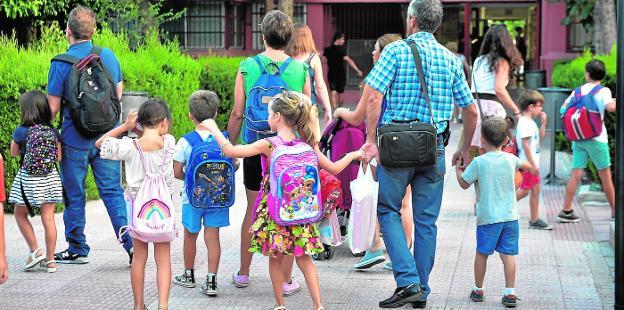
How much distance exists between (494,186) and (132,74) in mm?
5951

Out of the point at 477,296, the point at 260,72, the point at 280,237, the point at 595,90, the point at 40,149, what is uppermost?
the point at 260,72

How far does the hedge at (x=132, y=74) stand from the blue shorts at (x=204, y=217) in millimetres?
3375

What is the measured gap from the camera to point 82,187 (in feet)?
24.8

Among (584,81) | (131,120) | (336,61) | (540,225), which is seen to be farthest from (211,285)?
(336,61)

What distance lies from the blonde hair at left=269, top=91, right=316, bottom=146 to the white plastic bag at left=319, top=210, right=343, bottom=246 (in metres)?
0.67

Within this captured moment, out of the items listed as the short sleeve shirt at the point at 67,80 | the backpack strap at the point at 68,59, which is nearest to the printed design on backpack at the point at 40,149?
the short sleeve shirt at the point at 67,80

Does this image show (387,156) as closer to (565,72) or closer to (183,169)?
(183,169)

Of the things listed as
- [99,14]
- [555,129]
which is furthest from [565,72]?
[99,14]

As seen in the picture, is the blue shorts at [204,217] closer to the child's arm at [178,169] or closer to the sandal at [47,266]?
the child's arm at [178,169]

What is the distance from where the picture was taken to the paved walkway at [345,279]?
660 cm

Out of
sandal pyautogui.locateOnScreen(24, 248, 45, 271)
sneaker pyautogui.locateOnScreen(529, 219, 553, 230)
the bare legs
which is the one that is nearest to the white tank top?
sneaker pyautogui.locateOnScreen(529, 219, 553, 230)

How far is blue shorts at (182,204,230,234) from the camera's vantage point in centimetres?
671

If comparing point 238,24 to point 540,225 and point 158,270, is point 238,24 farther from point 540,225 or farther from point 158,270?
point 158,270

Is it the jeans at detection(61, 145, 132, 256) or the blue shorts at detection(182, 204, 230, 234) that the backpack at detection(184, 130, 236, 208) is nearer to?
the blue shorts at detection(182, 204, 230, 234)
